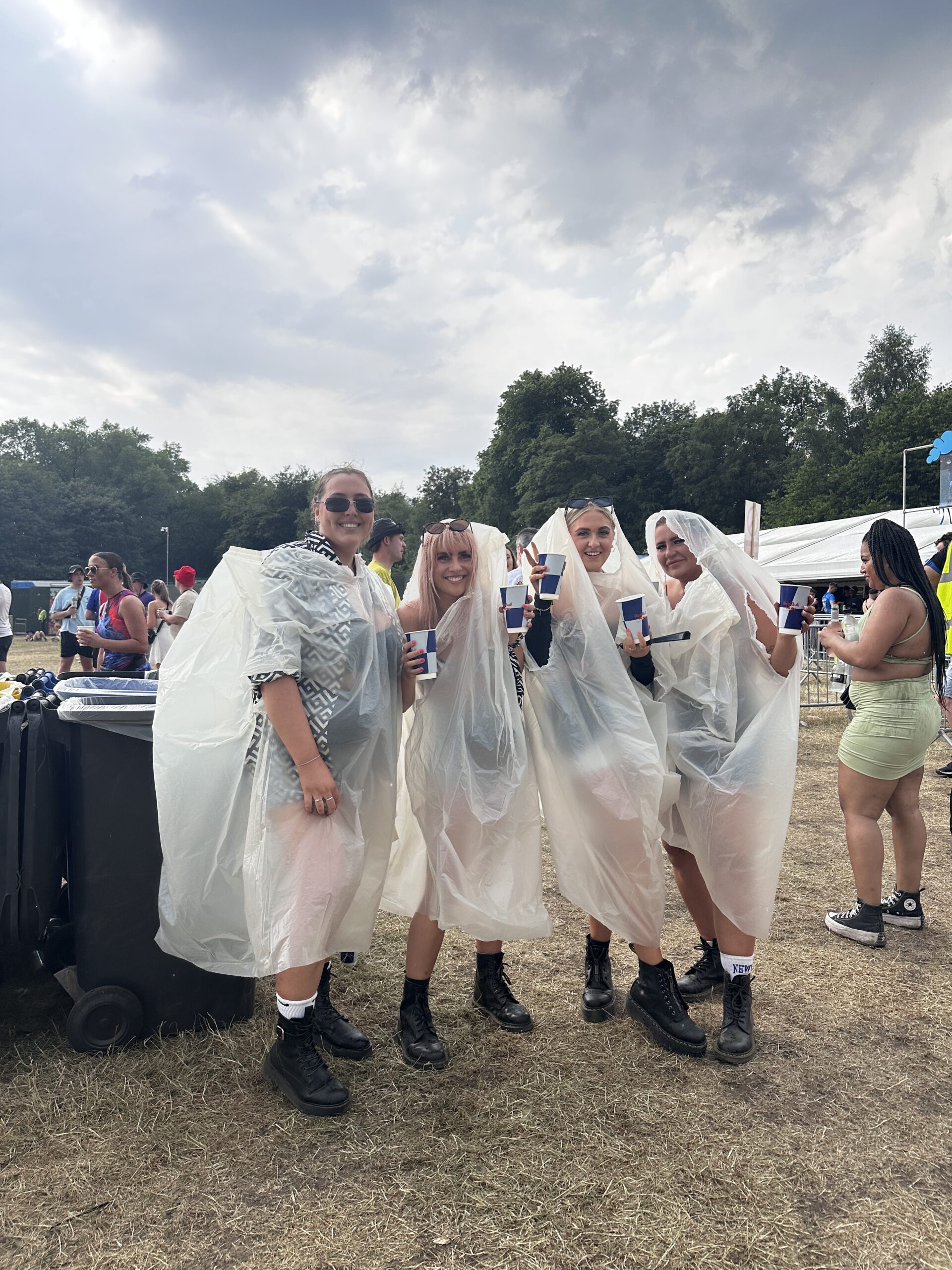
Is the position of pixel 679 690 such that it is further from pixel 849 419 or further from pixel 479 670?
Answer: pixel 849 419

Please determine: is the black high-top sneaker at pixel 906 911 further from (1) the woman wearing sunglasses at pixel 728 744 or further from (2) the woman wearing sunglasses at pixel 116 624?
(2) the woman wearing sunglasses at pixel 116 624

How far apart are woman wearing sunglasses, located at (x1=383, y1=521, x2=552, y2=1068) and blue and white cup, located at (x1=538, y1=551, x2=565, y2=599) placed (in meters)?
0.17

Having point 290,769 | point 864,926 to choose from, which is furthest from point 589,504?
point 864,926

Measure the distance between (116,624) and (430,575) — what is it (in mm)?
3845

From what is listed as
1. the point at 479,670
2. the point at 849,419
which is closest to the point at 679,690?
the point at 479,670

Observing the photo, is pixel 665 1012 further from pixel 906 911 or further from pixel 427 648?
pixel 906 911

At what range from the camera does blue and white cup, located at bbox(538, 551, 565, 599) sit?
2326 mm

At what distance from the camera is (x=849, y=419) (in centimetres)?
3381

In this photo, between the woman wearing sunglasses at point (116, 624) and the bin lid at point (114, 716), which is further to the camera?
the woman wearing sunglasses at point (116, 624)

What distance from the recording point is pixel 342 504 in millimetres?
2221

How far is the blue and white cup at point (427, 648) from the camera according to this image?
2.21m

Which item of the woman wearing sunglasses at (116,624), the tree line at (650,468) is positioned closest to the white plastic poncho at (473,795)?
the woman wearing sunglasses at (116,624)

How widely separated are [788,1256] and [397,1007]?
56.2 inches

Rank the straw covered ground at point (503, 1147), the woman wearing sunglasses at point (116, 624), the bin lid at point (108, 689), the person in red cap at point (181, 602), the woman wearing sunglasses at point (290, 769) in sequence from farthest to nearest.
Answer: the person in red cap at point (181, 602) → the woman wearing sunglasses at point (116, 624) → the bin lid at point (108, 689) → the woman wearing sunglasses at point (290, 769) → the straw covered ground at point (503, 1147)
